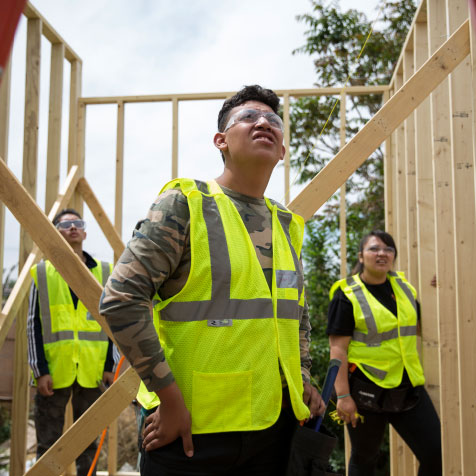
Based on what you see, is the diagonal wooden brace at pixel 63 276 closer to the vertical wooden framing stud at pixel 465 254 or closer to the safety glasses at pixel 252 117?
the safety glasses at pixel 252 117

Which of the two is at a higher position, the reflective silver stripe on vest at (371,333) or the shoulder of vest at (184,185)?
the shoulder of vest at (184,185)

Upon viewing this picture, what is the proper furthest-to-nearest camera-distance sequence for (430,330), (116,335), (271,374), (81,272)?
→ (430,330) < (81,272) < (271,374) < (116,335)

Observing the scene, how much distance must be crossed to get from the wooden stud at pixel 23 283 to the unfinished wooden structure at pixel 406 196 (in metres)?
0.01

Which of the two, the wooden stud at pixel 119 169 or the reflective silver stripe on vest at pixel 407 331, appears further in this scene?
the wooden stud at pixel 119 169

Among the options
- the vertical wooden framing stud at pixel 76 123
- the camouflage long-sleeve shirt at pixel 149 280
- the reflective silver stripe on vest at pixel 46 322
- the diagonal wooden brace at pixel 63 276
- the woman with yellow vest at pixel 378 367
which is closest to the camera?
the camouflage long-sleeve shirt at pixel 149 280

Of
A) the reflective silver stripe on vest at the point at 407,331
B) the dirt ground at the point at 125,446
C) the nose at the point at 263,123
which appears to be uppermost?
the nose at the point at 263,123

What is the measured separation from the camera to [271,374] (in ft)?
4.66

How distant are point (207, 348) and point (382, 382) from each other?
6.81 feet

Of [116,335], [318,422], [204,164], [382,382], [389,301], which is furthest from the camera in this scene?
[204,164]

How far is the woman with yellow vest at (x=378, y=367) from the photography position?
10.1 ft

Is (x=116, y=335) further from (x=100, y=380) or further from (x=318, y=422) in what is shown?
(x=100, y=380)

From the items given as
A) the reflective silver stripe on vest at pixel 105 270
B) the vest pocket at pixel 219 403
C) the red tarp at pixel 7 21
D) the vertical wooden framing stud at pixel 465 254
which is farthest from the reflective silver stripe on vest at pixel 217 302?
the reflective silver stripe on vest at pixel 105 270

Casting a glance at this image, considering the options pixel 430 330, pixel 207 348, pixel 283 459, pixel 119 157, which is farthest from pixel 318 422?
pixel 119 157

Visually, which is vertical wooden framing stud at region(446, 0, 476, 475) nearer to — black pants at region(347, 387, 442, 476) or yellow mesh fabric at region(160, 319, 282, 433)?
black pants at region(347, 387, 442, 476)
